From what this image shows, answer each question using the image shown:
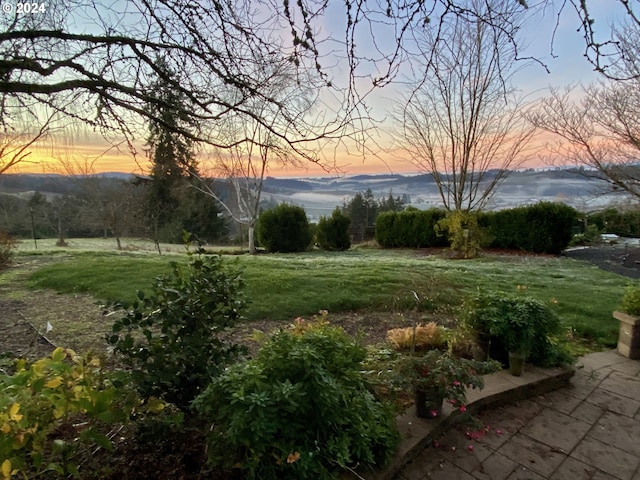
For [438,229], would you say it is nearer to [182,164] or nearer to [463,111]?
[463,111]

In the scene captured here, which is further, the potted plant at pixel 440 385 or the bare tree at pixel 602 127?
the bare tree at pixel 602 127

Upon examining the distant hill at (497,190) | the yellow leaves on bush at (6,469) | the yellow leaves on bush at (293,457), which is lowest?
the yellow leaves on bush at (293,457)

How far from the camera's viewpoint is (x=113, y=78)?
2035 mm

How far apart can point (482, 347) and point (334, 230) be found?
10.7m

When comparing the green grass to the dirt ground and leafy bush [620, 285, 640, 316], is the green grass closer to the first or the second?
the dirt ground

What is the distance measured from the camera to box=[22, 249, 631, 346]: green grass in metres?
4.29

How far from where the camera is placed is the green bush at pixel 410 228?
13.2m

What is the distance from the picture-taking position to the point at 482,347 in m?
2.62

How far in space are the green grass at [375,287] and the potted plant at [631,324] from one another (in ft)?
1.37

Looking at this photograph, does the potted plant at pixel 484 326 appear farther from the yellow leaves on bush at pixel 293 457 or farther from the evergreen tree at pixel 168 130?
the evergreen tree at pixel 168 130

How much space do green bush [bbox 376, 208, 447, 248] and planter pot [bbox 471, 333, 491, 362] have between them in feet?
35.5

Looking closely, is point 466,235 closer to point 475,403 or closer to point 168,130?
point 475,403

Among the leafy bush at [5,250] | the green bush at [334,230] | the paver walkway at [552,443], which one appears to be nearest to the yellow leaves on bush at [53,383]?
the paver walkway at [552,443]

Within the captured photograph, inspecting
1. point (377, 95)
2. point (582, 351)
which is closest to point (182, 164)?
point (377, 95)
